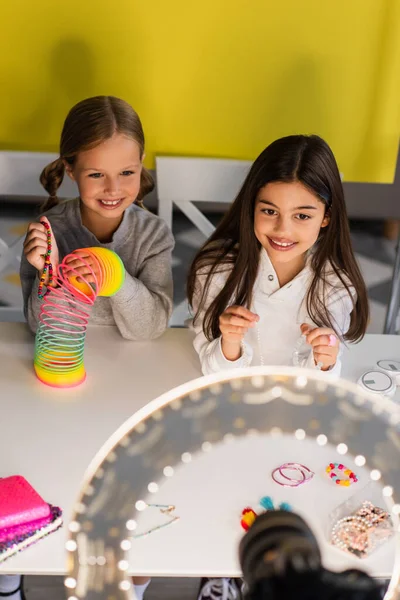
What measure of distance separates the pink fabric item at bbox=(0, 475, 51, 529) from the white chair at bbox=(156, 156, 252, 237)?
0.94m

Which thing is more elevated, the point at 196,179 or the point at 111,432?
the point at 196,179

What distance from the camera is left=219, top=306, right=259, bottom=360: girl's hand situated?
1.09m

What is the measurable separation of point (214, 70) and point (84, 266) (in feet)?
2.17

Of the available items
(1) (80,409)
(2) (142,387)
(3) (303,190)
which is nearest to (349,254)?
(3) (303,190)

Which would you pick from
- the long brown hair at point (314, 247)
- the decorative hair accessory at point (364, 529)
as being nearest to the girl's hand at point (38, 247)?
the long brown hair at point (314, 247)

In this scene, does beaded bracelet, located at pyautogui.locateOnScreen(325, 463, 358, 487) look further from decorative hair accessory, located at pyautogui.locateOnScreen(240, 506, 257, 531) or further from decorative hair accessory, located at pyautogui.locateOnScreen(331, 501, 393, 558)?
decorative hair accessory, located at pyautogui.locateOnScreen(240, 506, 257, 531)

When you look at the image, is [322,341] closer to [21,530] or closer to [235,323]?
[235,323]

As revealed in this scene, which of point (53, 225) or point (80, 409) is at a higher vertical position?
point (53, 225)

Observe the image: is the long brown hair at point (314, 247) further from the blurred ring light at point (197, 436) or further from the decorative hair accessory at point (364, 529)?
the blurred ring light at point (197, 436)

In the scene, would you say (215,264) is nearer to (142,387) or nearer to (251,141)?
(142,387)

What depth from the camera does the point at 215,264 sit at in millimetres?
1294

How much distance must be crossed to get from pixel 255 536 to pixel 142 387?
89 centimetres

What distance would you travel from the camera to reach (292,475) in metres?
0.96

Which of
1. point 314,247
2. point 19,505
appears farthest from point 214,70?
point 19,505
